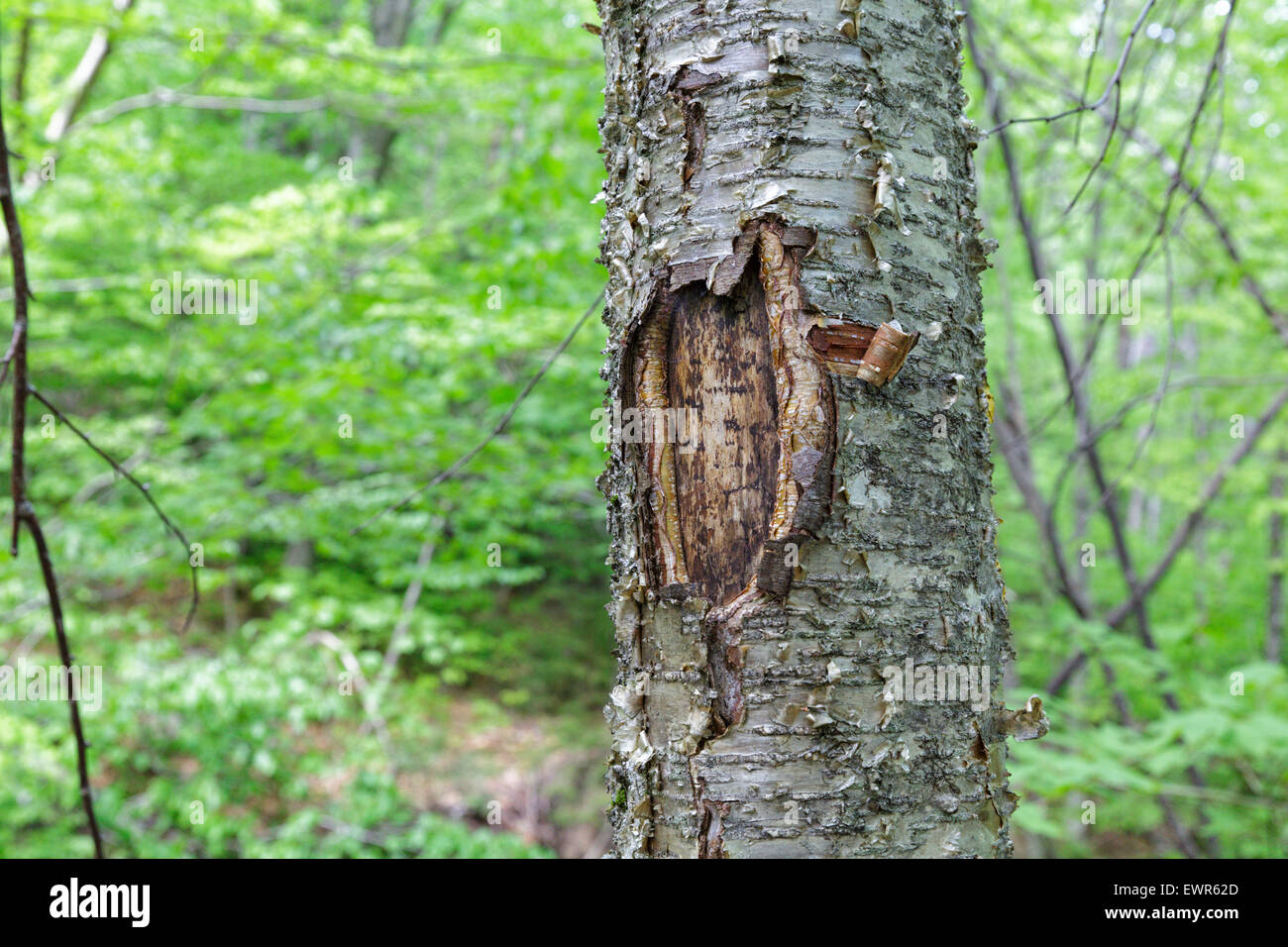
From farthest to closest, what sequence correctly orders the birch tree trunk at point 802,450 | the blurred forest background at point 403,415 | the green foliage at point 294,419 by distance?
the green foliage at point 294,419, the blurred forest background at point 403,415, the birch tree trunk at point 802,450

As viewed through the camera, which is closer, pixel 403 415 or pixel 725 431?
pixel 725 431

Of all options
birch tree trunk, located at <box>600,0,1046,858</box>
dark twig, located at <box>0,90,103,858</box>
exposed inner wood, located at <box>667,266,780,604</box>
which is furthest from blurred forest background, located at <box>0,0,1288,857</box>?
dark twig, located at <box>0,90,103,858</box>

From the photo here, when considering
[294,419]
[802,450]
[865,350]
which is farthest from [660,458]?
[294,419]

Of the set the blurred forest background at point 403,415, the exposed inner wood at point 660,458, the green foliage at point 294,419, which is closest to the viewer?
the exposed inner wood at point 660,458

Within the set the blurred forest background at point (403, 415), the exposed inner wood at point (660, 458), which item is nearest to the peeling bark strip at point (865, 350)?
the exposed inner wood at point (660, 458)

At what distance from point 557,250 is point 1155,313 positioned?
15.3 feet

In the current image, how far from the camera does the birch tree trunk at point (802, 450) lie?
1023mm

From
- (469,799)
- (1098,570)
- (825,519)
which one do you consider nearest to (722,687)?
(825,519)

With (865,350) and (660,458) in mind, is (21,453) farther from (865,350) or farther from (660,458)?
(865,350)

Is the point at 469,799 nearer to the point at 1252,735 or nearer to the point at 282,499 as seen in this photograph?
the point at 282,499

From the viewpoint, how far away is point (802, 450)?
1037 mm

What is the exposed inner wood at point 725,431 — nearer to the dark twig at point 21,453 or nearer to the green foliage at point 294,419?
the dark twig at point 21,453

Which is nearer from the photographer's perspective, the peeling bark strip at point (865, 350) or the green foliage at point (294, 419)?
the peeling bark strip at point (865, 350)

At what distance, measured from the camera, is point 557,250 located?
16.4ft
